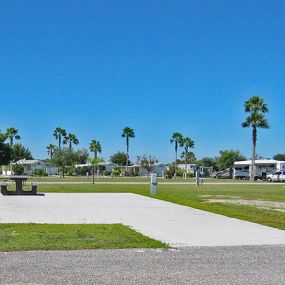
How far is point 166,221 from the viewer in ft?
48.0

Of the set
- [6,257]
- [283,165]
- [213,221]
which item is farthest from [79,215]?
[283,165]

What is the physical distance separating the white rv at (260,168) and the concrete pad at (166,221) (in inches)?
2273

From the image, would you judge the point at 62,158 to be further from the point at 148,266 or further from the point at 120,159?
the point at 148,266

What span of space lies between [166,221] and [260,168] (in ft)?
211

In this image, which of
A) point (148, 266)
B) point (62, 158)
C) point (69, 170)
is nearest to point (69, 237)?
point (148, 266)

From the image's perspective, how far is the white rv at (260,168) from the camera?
74.8 m

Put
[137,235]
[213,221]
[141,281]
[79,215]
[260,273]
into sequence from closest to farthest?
[141,281] → [260,273] → [137,235] → [213,221] → [79,215]

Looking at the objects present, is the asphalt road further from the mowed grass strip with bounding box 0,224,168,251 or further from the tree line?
the tree line

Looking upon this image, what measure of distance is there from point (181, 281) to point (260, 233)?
5.55m

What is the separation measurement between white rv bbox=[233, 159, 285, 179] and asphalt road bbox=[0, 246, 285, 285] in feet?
218

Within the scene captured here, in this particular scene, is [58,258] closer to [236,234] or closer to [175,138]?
[236,234]

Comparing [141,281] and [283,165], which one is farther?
[283,165]

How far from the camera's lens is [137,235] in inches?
446

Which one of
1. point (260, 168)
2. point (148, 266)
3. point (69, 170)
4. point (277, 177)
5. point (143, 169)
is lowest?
point (148, 266)
